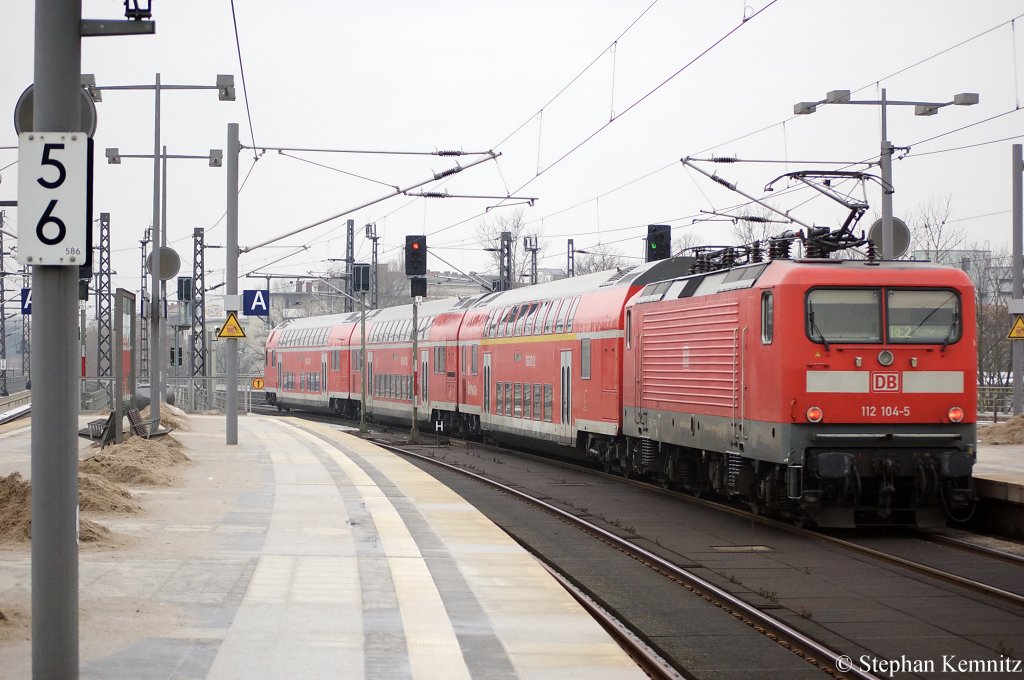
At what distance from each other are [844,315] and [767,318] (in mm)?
930

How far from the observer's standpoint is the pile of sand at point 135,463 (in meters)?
17.6

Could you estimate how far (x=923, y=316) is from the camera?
15.2 meters

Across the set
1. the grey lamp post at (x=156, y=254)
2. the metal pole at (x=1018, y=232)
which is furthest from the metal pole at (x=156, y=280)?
the metal pole at (x=1018, y=232)

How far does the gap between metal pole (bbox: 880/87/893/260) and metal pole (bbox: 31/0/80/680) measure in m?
18.5

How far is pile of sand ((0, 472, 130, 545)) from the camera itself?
11.8 meters

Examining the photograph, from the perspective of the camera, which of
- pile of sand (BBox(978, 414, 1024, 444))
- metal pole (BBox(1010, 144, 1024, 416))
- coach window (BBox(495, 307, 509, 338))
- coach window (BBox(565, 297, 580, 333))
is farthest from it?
coach window (BBox(495, 307, 509, 338))

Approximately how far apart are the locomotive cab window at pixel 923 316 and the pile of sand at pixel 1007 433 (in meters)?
12.4

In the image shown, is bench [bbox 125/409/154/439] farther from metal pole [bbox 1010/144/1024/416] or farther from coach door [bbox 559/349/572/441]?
metal pole [bbox 1010/144/1024/416]

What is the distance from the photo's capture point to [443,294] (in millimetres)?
139875

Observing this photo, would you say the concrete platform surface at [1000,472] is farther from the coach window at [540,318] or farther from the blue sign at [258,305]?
the blue sign at [258,305]

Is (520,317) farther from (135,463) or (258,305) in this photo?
(135,463)

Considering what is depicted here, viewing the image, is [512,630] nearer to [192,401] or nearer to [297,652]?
[297,652]

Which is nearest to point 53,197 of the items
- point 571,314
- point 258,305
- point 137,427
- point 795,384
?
point 795,384

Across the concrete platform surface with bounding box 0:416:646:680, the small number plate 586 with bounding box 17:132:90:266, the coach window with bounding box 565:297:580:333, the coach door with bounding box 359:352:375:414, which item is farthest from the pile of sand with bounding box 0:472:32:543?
the coach door with bounding box 359:352:375:414
